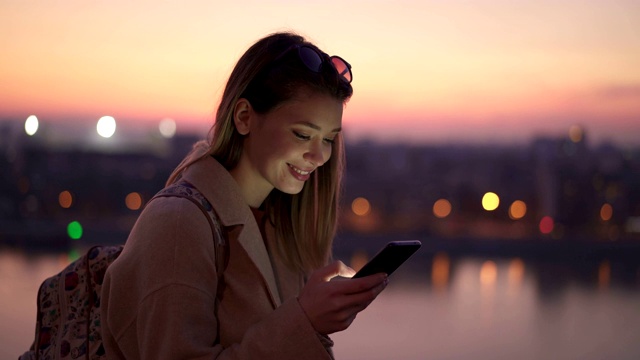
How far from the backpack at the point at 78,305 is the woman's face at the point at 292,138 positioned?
152 millimetres

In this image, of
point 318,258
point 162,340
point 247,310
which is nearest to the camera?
point 162,340

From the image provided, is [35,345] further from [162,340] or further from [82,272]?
[162,340]

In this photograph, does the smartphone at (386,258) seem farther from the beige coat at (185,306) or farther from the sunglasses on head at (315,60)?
the sunglasses on head at (315,60)

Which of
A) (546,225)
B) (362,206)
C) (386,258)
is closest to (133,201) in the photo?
(362,206)

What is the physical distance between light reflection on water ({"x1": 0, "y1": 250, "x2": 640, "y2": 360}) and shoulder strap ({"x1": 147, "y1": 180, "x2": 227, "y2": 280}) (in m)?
6.51

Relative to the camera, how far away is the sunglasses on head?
1.54 metres

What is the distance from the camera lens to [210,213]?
4.72 feet

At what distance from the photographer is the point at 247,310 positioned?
4.73ft

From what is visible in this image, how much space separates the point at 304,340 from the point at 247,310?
5.7 inches

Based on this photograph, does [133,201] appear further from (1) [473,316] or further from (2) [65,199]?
(1) [473,316]

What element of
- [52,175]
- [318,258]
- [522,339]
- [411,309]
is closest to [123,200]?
[52,175]

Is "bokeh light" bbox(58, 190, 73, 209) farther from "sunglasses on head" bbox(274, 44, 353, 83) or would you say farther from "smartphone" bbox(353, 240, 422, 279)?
"smartphone" bbox(353, 240, 422, 279)

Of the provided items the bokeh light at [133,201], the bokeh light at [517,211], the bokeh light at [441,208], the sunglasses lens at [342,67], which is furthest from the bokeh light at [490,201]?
the sunglasses lens at [342,67]

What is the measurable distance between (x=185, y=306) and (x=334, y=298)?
9.0 inches
